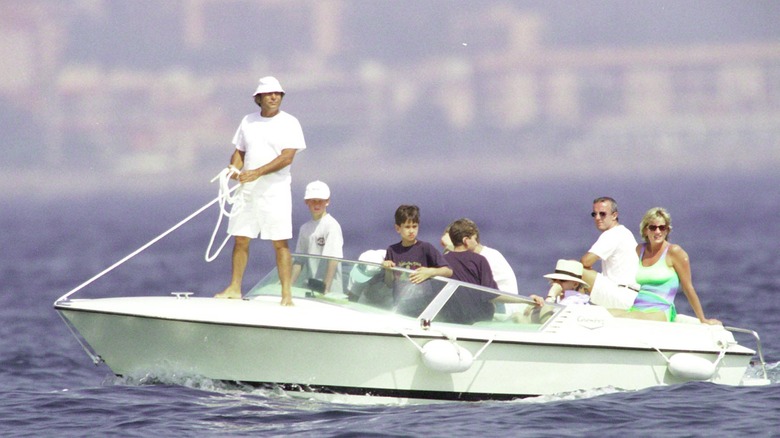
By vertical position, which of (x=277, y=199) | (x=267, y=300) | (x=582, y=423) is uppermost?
(x=277, y=199)

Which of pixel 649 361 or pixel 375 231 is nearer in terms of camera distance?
pixel 649 361

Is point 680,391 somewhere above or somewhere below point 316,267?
below

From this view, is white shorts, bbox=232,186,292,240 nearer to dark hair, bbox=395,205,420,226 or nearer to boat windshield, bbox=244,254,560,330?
boat windshield, bbox=244,254,560,330

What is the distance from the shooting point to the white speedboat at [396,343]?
8.99m

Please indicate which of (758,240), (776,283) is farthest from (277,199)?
(758,240)

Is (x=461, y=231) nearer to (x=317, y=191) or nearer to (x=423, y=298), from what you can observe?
(x=423, y=298)

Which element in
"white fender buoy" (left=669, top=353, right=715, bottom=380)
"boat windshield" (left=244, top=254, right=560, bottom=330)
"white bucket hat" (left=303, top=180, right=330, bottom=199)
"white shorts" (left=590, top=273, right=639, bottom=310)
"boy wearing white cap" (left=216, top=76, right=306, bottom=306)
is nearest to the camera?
"boat windshield" (left=244, top=254, right=560, bottom=330)

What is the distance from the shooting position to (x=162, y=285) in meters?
26.8

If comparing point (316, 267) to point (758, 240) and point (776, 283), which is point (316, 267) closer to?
point (776, 283)

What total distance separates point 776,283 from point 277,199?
44.6ft

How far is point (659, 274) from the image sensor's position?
10.2m

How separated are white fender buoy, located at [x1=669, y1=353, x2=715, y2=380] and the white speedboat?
0.01 metres

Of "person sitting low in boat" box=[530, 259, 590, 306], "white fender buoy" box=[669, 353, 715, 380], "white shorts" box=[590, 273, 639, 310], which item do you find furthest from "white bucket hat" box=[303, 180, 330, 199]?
"white fender buoy" box=[669, 353, 715, 380]

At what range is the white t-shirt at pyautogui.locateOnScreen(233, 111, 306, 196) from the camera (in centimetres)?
965
